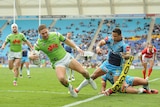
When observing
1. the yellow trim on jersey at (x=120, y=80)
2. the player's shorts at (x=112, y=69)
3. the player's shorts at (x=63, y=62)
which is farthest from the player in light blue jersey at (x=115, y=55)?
the player's shorts at (x=63, y=62)

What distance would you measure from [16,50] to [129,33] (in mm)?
39922

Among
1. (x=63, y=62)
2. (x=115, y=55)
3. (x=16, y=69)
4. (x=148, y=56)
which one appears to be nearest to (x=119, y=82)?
(x=115, y=55)

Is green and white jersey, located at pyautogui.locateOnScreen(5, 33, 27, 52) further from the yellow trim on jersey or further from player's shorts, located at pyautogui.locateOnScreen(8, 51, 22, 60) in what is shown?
the yellow trim on jersey

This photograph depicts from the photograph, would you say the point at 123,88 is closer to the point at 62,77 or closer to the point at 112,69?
the point at 112,69

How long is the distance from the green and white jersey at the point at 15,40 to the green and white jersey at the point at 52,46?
585cm

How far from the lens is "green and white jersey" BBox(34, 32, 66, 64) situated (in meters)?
11.6

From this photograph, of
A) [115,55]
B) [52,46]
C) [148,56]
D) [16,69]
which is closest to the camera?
[52,46]

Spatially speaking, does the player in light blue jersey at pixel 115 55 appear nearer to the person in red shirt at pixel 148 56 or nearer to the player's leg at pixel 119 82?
the player's leg at pixel 119 82

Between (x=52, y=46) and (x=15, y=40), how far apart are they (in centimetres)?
624

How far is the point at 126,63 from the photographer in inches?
482

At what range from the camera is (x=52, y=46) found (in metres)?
11.6

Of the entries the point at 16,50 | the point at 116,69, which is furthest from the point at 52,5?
the point at 116,69

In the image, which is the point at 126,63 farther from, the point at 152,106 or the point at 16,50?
the point at 16,50

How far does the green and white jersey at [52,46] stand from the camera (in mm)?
11570
